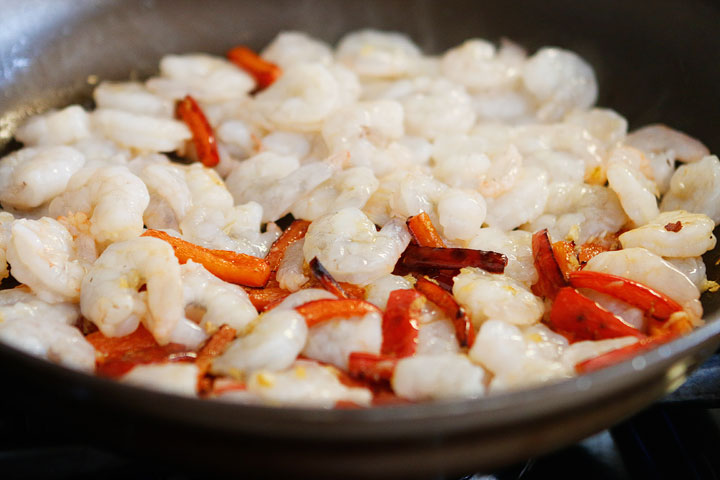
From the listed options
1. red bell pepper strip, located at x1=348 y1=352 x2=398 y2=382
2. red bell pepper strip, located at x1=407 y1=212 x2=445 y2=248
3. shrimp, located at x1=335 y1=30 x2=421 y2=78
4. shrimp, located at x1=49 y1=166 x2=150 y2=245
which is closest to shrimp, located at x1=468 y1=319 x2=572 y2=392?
red bell pepper strip, located at x1=348 y1=352 x2=398 y2=382

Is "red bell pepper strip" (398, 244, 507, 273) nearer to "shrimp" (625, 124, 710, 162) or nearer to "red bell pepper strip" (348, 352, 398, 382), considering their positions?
"red bell pepper strip" (348, 352, 398, 382)

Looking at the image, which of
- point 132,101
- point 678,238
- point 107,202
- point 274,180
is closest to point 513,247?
point 678,238

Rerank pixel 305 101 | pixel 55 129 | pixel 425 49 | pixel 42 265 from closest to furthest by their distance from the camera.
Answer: pixel 42 265 → pixel 55 129 → pixel 305 101 → pixel 425 49

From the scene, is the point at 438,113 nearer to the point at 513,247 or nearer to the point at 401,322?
the point at 513,247

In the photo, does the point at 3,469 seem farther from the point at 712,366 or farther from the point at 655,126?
the point at 655,126

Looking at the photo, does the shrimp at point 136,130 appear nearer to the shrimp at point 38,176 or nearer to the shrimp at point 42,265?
the shrimp at point 38,176

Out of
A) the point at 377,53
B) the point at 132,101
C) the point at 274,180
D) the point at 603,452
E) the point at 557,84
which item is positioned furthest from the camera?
the point at 377,53

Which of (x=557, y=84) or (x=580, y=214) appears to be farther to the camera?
(x=557, y=84)
